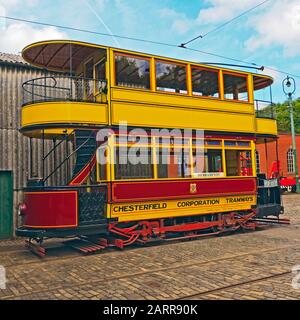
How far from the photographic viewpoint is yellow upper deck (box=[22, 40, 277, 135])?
353 inches

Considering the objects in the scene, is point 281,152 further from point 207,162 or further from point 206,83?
point 206,83

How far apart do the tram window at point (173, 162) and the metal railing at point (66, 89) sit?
228cm

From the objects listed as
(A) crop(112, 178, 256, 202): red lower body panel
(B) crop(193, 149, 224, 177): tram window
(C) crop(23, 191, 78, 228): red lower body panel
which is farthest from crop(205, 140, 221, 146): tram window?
(C) crop(23, 191, 78, 228): red lower body panel

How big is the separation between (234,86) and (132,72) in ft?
12.9

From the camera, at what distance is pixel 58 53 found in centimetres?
971

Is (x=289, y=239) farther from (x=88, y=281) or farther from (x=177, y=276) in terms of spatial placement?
(x=88, y=281)

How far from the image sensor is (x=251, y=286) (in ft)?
18.2

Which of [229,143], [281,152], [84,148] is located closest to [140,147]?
[84,148]

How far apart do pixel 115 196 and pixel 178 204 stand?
205 centimetres

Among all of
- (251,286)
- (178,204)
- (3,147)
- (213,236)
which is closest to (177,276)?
(251,286)

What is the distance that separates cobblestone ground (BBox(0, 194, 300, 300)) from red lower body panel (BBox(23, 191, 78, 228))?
2.71 ft

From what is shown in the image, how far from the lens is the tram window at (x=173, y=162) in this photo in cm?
972

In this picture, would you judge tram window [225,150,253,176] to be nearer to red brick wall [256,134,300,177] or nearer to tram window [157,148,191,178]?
tram window [157,148,191,178]

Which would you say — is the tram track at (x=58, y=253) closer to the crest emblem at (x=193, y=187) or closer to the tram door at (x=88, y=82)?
the crest emblem at (x=193, y=187)
